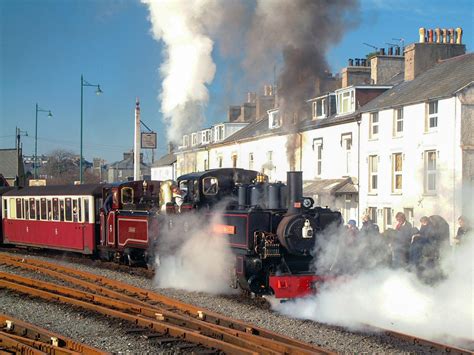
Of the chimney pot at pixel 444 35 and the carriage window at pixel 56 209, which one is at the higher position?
the chimney pot at pixel 444 35

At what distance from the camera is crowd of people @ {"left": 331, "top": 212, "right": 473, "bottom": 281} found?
11.5 meters

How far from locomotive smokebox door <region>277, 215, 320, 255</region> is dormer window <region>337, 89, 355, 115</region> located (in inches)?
699

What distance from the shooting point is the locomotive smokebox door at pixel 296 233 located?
39.3 feet

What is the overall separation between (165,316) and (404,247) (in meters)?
4.85

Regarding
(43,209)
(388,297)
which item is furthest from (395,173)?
(388,297)

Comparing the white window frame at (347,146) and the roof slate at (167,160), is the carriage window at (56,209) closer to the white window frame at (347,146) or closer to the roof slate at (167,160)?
the white window frame at (347,146)

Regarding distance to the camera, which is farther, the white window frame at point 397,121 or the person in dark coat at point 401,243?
the white window frame at point 397,121

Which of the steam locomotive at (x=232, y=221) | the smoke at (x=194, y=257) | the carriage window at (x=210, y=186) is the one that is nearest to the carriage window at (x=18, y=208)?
the steam locomotive at (x=232, y=221)

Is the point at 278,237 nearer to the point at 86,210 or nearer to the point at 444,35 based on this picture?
the point at 86,210

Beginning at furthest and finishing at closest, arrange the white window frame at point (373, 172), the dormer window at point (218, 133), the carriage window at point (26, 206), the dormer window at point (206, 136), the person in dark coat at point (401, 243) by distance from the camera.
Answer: the dormer window at point (206, 136) < the dormer window at point (218, 133) < the white window frame at point (373, 172) < the carriage window at point (26, 206) < the person in dark coat at point (401, 243)

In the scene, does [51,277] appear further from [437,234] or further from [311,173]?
[311,173]

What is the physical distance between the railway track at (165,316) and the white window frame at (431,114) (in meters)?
13.3

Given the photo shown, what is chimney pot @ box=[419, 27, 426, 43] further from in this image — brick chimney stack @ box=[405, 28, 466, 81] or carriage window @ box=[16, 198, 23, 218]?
carriage window @ box=[16, 198, 23, 218]

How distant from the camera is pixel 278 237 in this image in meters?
12.2
